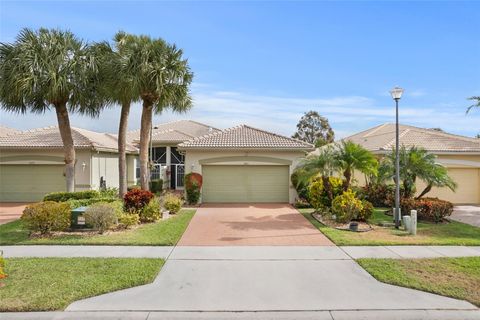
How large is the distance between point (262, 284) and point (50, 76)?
1288 cm

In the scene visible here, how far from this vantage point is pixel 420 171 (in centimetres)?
1431

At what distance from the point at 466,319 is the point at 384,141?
58.0 feet

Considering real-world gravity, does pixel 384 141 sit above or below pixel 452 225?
above

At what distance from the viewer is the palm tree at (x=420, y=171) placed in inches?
552

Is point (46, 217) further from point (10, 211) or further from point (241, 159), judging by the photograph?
point (241, 159)

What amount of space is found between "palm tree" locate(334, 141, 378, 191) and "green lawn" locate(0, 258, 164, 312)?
8.80m

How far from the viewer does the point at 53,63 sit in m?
14.4

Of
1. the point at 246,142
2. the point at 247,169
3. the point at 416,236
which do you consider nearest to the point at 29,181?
the point at 247,169

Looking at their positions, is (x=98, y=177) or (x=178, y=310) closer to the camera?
(x=178, y=310)

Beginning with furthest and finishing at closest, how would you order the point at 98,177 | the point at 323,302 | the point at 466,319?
the point at 98,177 < the point at 323,302 < the point at 466,319

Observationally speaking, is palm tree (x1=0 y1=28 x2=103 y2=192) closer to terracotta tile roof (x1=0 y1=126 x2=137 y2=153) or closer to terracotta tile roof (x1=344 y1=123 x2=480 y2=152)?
terracotta tile roof (x1=0 y1=126 x2=137 y2=153)

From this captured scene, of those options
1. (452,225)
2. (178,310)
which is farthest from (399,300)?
(452,225)

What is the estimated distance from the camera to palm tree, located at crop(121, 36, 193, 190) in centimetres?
1449

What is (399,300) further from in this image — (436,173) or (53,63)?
(53,63)
